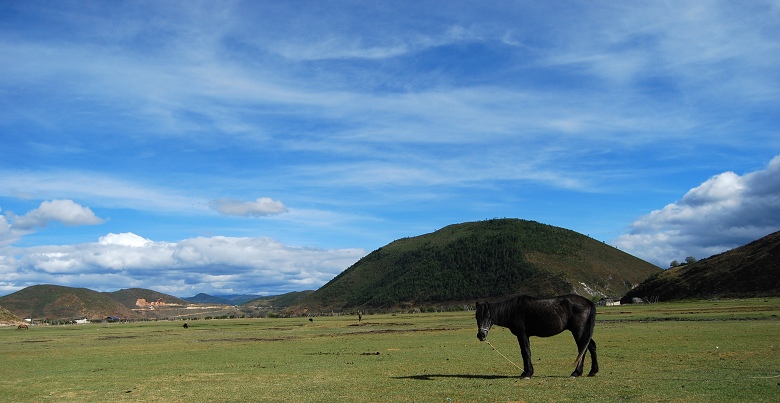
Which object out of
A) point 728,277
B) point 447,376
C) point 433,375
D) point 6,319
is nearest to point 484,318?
point 447,376

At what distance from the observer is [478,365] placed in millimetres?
23062

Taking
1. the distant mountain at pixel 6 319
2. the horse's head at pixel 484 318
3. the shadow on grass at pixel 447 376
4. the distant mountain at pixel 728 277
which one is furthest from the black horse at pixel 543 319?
the distant mountain at pixel 6 319

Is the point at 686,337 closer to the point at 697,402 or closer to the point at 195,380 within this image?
the point at 697,402

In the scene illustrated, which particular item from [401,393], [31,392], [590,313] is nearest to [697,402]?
[590,313]

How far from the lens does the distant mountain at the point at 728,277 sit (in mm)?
105375

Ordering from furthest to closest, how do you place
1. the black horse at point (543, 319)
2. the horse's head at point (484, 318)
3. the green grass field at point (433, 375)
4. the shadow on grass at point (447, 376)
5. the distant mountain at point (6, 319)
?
1. the distant mountain at point (6, 319)
2. the shadow on grass at point (447, 376)
3. the horse's head at point (484, 318)
4. the black horse at point (543, 319)
5. the green grass field at point (433, 375)

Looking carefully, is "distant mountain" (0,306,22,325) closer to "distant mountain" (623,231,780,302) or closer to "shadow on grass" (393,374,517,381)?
"distant mountain" (623,231,780,302)

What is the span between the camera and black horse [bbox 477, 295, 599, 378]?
17875mm

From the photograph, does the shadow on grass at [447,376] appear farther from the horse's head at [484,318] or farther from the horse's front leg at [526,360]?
the horse's head at [484,318]

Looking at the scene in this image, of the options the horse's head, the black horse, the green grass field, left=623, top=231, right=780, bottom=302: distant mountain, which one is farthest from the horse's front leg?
left=623, top=231, right=780, bottom=302: distant mountain

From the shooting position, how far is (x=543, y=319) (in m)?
18.2

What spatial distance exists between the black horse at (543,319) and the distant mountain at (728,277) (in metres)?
98.7

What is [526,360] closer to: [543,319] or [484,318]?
[543,319]

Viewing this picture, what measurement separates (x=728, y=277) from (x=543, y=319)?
11197 cm
